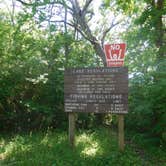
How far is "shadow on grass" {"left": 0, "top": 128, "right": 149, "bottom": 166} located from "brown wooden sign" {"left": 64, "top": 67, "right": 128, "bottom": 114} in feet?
3.51

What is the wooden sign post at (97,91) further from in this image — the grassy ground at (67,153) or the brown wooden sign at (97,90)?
the grassy ground at (67,153)

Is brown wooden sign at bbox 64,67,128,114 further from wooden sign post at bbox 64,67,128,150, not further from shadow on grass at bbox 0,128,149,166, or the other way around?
shadow on grass at bbox 0,128,149,166

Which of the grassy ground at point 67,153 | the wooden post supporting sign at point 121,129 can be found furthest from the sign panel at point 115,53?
the grassy ground at point 67,153

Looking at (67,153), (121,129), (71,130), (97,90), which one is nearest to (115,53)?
(97,90)

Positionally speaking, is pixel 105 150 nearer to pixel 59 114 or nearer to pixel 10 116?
pixel 59 114

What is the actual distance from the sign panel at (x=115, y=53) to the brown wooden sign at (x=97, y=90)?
0.51ft

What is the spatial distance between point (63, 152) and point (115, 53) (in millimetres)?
2873

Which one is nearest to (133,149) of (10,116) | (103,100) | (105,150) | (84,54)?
(105,150)

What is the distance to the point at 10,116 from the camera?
1069cm

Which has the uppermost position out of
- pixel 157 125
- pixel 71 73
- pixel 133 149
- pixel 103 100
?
pixel 71 73

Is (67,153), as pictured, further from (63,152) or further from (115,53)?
(115,53)

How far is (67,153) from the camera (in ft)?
24.3

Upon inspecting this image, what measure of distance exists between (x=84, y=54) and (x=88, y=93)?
7.14 meters

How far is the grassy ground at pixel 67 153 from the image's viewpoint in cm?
681
